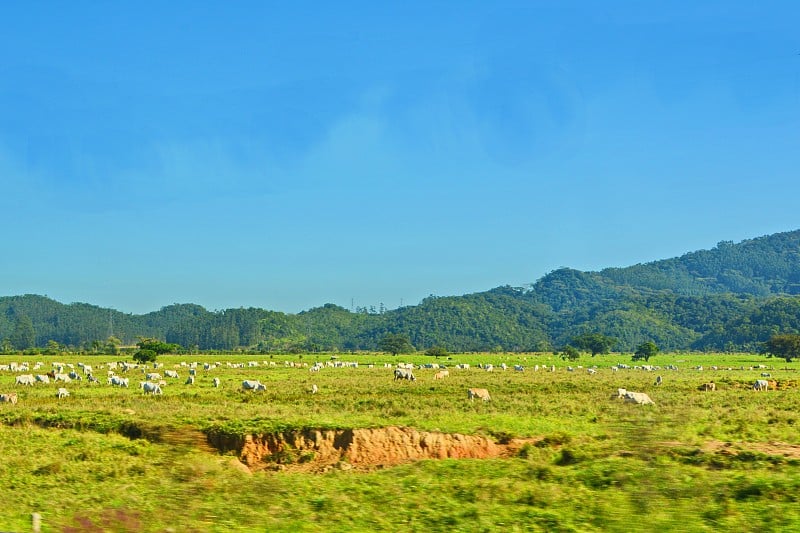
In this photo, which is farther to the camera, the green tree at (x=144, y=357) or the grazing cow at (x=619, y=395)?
the green tree at (x=144, y=357)

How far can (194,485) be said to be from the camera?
10.6 m

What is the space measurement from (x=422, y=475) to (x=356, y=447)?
186 inches

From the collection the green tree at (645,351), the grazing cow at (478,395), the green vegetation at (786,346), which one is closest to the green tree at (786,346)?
the green vegetation at (786,346)

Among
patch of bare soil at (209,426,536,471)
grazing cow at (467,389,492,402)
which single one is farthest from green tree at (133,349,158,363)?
patch of bare soil at (209,426,536,471)

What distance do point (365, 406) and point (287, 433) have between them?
26.5 ft

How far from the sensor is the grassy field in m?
9.14

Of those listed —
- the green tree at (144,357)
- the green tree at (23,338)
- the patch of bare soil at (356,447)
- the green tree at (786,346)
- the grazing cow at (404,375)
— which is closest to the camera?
the patch of bare soil at (356,447)

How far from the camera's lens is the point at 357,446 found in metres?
18.5

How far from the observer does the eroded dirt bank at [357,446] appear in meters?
18.2

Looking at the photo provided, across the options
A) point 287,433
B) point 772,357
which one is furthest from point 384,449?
point 772,357

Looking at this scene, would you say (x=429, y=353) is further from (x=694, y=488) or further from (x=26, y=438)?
(x=694, y=488)

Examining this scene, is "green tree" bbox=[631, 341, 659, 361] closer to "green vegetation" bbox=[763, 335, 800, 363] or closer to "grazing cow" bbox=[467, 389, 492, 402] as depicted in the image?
"green vegetation" bbox=[763, 335, 800, 363]

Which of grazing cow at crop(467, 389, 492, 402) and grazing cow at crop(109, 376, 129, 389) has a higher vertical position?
grazing cow at crop(109, 376, 129, 389)

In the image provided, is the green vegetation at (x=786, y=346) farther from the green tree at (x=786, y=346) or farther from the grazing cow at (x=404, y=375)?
the grazing cow at (x=404, y=375)
